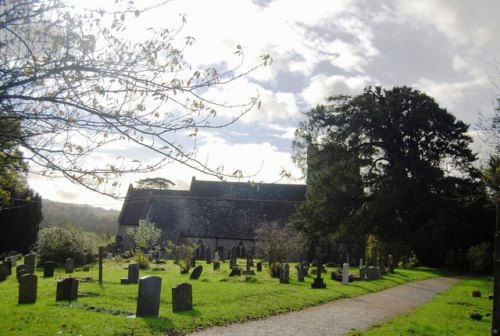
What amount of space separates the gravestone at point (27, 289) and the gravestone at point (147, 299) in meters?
3.67

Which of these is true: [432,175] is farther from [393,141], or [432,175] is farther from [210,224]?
[210,224]

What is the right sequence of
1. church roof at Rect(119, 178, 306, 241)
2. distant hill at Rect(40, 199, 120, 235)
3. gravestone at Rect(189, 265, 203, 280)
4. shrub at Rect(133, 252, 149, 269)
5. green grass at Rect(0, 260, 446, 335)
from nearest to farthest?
green grass at Rect(0, 260, 446, 335) < gravestone at Rect(189, 265, 203, 280) < shrub at Rect(133, 252, 149, 269) < church roof at Rect(119, 178, 306, 241) < distant hill at Rect(40, 199, 120, 235)

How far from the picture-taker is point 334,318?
11828 mm

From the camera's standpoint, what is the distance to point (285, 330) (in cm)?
1003

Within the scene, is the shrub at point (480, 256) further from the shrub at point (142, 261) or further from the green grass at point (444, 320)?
the shrub at point (142, 261)

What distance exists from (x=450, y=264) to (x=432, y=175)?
11834 millimetres

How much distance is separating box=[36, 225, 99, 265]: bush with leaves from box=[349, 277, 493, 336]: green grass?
20853 mm

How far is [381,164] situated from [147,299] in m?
27.9

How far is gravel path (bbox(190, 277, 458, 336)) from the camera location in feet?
32.4

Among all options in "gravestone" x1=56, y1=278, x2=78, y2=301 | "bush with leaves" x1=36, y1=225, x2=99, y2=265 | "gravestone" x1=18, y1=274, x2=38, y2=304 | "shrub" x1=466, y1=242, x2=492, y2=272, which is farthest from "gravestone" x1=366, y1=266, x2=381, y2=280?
"bush with leaves" x1=36, y1=225, x2=99, y2=265

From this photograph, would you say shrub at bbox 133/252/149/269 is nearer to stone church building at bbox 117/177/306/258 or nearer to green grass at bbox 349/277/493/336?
stone church building at bbox 117/177/306/258

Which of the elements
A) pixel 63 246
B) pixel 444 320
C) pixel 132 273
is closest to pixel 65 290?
pixel 132 273

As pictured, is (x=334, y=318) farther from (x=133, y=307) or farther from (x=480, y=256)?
(x=480, y=256)

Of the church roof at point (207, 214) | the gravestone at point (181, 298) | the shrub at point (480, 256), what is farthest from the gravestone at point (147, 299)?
the church roof at point (207, 214)
